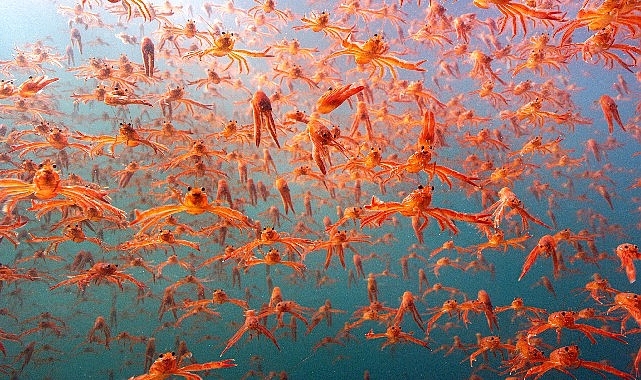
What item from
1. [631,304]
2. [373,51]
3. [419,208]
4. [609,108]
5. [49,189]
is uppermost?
[373,51]

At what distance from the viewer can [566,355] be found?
813cm

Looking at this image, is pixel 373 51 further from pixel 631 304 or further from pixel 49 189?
pixel 631 304

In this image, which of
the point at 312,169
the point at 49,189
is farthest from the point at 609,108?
the point at 49,189

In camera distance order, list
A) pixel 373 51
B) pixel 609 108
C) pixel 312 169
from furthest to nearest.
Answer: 1. pixel 312 169
2. pixel 609 108
3. pixel 373 51

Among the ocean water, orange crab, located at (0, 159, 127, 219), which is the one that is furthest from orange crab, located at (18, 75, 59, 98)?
orange crab, located at (0, 159, 127, 219)

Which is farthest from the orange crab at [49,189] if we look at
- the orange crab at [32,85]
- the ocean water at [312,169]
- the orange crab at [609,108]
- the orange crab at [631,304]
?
the orange crab at [609,108]

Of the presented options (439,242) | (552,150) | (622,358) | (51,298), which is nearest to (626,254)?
(552,150)

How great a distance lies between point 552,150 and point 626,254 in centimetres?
570

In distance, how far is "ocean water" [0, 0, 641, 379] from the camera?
1177 centimetres

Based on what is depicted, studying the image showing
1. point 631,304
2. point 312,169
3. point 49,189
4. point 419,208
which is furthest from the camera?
point 312,169

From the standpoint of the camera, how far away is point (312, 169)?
16.1m

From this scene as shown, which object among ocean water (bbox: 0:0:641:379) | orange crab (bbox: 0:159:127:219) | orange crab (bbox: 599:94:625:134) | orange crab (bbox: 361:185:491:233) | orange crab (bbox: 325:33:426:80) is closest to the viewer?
orange crab (bbox: 0:159:127:219)

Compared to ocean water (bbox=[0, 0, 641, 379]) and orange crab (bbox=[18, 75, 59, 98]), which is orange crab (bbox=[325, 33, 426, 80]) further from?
orange crab (bbox=[18, 75, 59, 98])

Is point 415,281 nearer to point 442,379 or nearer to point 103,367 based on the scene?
point 442,379
